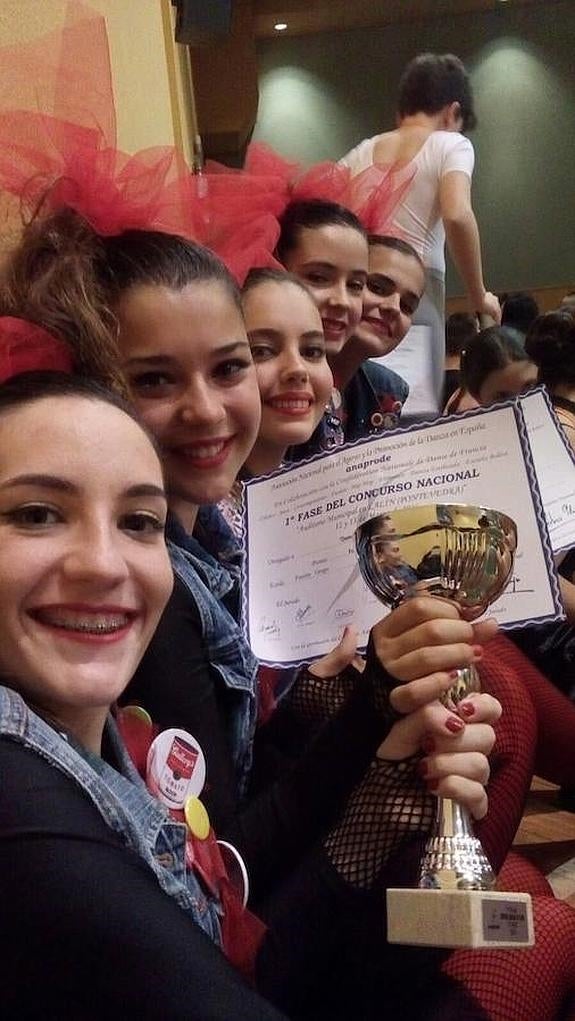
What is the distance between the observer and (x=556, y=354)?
2.17 metres

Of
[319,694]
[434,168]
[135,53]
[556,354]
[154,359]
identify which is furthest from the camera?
[434,168]

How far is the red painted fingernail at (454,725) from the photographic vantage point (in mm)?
894

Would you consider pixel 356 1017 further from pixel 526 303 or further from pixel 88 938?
pixel 526 303

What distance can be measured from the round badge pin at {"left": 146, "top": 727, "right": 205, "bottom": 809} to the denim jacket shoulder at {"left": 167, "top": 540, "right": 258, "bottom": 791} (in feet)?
0.33

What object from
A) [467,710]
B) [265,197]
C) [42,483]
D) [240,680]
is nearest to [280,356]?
[265,197]

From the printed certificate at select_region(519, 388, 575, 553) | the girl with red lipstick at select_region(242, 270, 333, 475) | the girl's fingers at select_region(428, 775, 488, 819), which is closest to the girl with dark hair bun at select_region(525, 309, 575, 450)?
the girl with red lipstick at select_region(242, 270, 333, 475)

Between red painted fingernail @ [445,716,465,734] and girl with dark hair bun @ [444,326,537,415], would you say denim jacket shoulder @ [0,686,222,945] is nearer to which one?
red painted fingernail @ [445,716,465,734]

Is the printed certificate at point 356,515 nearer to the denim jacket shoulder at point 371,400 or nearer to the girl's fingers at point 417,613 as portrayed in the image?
the girl's fingers at point 417,613

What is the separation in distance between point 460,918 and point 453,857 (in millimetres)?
111

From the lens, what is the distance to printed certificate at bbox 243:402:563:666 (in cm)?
106

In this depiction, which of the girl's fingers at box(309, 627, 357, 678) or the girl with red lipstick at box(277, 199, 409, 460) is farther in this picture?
the girl with red lipstick at box(277, 199, 409, 460)

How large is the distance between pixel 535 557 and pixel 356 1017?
0.44 meters

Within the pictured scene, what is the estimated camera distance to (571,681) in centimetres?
160

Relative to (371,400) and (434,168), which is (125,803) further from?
(434,168)
